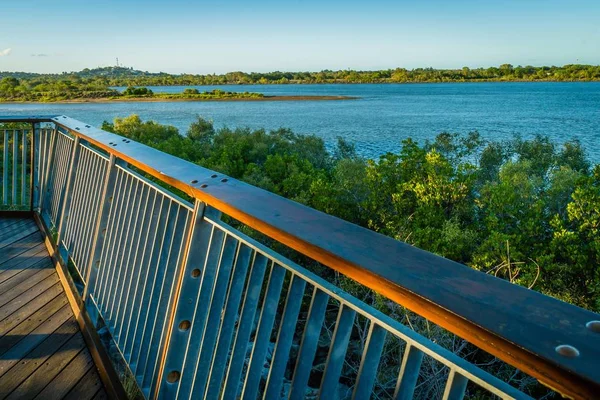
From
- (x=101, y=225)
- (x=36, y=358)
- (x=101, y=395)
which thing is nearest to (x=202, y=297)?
(x=101, y=395)

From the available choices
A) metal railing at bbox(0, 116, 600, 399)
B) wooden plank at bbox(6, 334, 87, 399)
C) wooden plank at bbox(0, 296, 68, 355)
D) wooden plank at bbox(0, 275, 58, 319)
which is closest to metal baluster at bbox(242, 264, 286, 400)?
metal railing at bbox(0, 116, 600, 399)

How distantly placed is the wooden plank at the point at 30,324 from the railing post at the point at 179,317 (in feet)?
4.91

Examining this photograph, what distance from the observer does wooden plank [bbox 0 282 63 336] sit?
3.00 metres

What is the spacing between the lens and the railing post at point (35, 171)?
5186mm

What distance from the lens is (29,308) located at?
10.6 ft

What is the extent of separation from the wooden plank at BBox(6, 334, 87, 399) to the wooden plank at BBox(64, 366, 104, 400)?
17 centimetres

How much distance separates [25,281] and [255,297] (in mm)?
Answer: 3026

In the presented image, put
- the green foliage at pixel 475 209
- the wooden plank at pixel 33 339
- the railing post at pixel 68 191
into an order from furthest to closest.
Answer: the green foliage at pixel 475 209, the railing post at pixel 68 191, the wooden plank at pixel 33 339

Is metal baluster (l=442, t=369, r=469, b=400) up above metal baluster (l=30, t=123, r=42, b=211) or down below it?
above

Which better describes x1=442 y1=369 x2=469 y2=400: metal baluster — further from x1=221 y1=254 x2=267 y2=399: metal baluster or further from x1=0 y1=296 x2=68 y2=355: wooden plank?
x1=0 y1=296 x2=68 y2=355: wooden plank

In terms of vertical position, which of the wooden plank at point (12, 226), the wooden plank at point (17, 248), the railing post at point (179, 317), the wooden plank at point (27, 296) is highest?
the railing post at point (179, 317)

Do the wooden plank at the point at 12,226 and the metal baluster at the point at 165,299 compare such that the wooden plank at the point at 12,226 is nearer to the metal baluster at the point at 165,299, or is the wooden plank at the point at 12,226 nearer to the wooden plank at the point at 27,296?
the wooden plank at the point at 27,296

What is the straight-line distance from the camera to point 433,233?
7.52 metres

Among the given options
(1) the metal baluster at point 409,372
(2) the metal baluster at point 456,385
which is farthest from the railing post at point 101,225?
(2) the metal baluster at point 456,385
